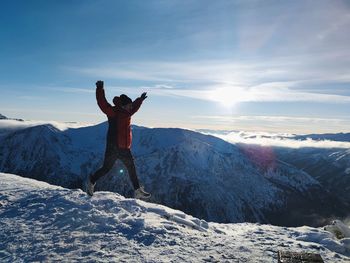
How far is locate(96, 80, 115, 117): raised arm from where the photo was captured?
1495cm

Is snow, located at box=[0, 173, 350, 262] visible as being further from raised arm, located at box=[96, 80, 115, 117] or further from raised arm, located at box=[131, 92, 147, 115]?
raised arm, located at box=[131, 92, 147, 115]

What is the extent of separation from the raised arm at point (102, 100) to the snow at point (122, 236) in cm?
362

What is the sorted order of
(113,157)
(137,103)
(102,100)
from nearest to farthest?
(102,100)
(137,103)
(113,157)

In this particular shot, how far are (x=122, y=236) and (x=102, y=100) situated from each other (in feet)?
17.8

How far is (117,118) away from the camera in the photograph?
49.9ft

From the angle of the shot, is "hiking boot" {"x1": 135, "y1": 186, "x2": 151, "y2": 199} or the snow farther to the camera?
"hiking boot" {"x1": 135, "y1": 186, "x2": 151, "y2": 199}

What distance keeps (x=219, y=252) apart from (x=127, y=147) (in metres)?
6.04

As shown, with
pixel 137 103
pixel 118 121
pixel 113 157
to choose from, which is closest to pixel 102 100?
pixel 118 121

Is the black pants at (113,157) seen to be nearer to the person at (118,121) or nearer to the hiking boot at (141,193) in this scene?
the person at (118,121)

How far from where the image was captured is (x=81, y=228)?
12578 mm

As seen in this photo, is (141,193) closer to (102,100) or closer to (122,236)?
(102,100)

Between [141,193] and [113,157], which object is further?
[141,193]

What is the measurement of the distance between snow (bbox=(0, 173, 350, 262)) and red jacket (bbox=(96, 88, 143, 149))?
2492 millimetres

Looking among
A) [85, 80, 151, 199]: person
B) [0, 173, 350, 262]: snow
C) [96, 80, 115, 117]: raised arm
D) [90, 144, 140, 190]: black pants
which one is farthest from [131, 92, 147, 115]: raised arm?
[0, 173, 350, 262]: snow
